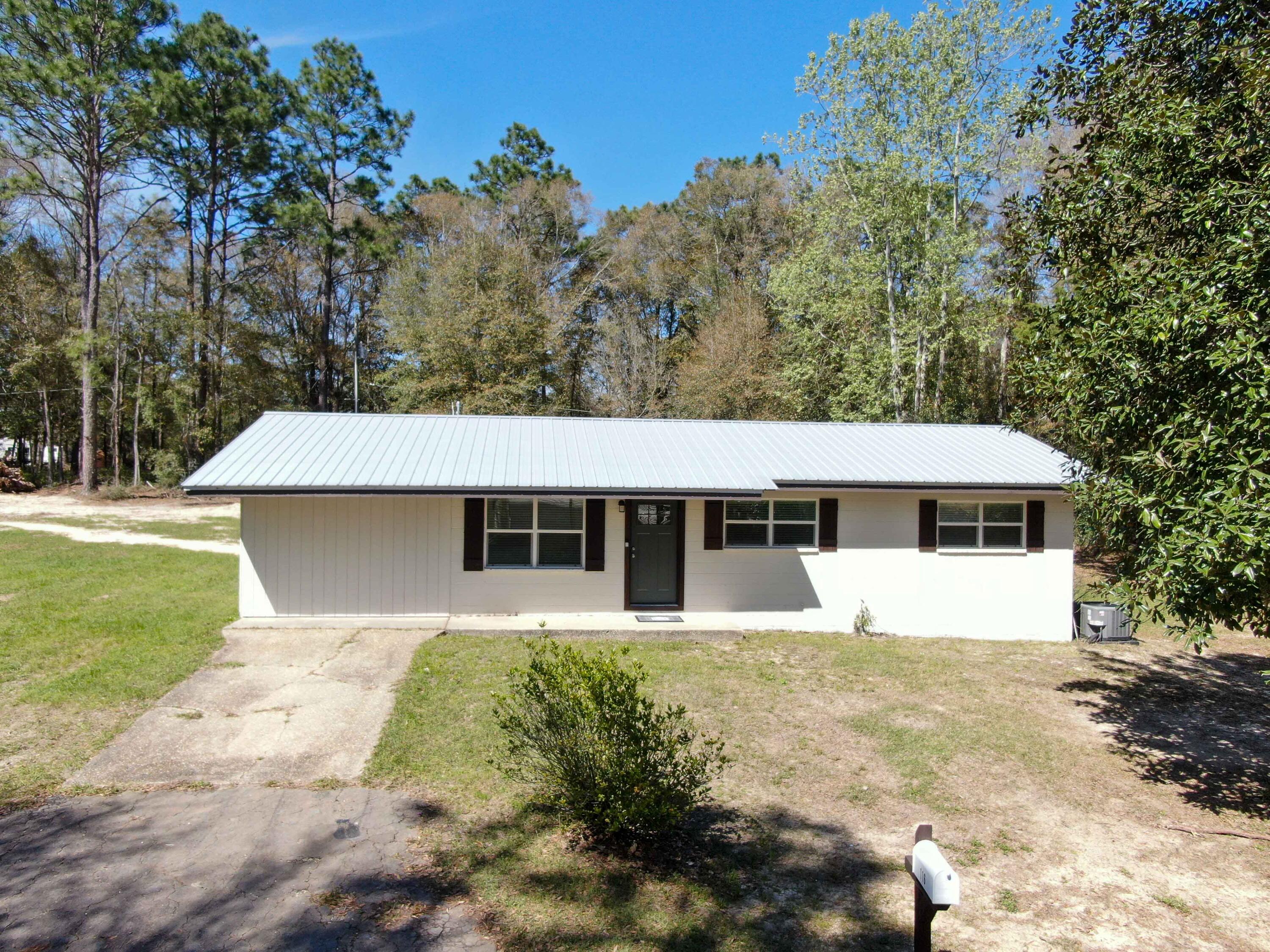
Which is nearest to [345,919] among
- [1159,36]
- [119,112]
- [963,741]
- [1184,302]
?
[963,741]

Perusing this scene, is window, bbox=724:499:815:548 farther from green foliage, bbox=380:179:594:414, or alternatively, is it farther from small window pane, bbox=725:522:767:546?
green foliage, bbox=380:179:594:414

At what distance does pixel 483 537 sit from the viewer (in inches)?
416

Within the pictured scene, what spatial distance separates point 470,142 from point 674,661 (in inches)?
1199

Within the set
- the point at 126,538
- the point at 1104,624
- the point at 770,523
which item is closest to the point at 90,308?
the point at 126,538

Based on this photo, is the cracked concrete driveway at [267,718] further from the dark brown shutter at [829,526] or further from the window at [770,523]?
the dark brown shutter at [829,526]

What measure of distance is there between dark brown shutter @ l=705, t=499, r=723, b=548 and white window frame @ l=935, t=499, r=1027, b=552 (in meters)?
3.37

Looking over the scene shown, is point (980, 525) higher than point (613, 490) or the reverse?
the reverse

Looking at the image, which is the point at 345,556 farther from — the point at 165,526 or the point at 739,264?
the point at 739,264

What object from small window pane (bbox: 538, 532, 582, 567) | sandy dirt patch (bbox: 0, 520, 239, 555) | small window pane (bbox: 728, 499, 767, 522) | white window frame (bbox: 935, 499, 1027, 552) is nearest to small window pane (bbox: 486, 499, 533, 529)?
small window pane (bbox: 538, 532, 582, 567)

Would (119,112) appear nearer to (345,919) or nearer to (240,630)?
(240,630)

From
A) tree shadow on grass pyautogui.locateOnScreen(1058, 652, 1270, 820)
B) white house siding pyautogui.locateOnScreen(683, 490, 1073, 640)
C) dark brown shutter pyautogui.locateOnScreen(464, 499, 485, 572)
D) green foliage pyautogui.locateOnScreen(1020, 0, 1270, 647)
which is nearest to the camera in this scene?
green foliage pyautogui.locateOnScreen(1020, 0, 1270, 647)

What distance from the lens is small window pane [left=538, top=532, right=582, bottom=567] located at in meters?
10.8

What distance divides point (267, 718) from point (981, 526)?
10096 millimetres

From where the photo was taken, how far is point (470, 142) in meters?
32.9
